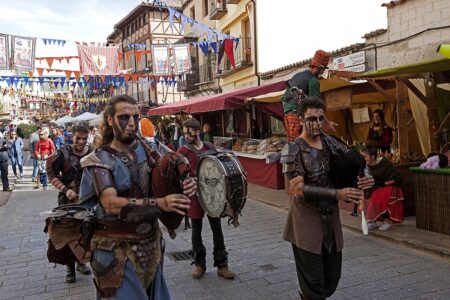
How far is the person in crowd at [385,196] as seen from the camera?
6.70 meters

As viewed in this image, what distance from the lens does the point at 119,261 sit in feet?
8.64

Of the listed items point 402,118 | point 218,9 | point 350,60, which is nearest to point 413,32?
point 350,60

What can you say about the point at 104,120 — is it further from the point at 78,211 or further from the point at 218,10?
the point at 218,10

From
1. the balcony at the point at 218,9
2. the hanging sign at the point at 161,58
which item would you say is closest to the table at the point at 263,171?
the hanging sign at the point at 161,58

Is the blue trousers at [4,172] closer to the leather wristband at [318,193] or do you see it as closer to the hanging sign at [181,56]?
the hanging sign at [181,56]

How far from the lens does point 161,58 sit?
52.9 feet

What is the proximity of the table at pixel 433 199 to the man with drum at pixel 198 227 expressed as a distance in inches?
126

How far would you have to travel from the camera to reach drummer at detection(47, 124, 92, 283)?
16.7ft

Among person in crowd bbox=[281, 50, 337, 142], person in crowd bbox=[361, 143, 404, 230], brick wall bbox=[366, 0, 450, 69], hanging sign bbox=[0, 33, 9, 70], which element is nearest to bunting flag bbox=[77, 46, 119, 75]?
hanging sign bbox=[0, 33, 9, 70]

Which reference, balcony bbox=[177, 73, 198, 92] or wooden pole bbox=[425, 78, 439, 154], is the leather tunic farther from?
balcony bbox=[177, 73, 198, 92]

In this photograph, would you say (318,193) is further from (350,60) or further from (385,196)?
(350,60)

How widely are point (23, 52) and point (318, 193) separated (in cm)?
1354

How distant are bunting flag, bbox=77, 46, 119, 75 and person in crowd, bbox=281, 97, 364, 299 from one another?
1323 cm

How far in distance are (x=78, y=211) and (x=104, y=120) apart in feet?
3.74
